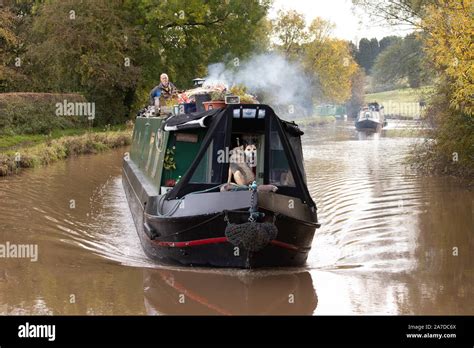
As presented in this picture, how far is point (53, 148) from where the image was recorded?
957 inches

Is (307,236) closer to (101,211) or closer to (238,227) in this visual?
(238,227)

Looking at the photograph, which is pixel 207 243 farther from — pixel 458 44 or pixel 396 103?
pixel 396 103

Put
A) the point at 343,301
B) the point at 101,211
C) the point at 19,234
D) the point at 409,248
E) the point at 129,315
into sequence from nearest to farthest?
the point at 129,315 < the point at 343,301 < the point at 409,248 < the point at 19,234 < the point at 101,211

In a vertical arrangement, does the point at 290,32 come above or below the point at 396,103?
above

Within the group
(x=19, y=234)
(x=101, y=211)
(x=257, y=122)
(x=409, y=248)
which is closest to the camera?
(x=257, y=122)

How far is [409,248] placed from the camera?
11.7 m

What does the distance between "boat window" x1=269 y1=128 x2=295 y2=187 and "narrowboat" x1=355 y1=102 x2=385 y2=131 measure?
38.0m

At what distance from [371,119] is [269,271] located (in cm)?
3920

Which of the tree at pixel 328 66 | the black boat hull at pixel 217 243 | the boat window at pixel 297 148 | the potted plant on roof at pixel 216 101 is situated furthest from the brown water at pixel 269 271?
the tree at pixel 328 66

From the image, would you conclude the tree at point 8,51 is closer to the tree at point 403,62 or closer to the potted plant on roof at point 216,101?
the tree at point 403,62

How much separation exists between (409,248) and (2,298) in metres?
6.43

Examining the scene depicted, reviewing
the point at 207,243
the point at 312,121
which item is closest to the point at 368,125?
the point at 312,121

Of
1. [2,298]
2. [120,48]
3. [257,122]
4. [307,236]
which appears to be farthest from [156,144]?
[120,48]

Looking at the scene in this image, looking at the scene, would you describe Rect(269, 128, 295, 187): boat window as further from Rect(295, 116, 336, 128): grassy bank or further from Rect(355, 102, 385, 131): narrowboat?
Rect(295, 116, 336, 128): grassy bank
